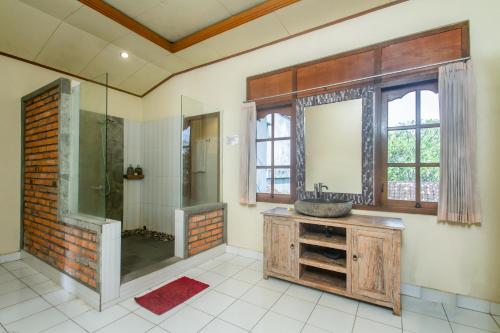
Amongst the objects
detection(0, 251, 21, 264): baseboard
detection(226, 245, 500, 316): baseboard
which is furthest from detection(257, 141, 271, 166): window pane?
detection(0, 251, 21, 264): baseboard

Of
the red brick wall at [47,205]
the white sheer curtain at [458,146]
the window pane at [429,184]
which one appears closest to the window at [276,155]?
the window pane at [429,184]

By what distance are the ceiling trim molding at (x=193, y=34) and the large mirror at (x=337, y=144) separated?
1.05m

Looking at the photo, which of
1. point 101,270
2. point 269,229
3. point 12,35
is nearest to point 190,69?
point 12,35

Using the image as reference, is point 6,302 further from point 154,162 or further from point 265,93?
point 265,93

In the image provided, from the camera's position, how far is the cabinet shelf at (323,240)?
223cm

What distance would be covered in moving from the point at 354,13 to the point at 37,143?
394cm

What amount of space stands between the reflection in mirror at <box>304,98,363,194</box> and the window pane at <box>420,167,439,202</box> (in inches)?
21.2

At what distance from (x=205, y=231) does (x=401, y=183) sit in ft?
7.73

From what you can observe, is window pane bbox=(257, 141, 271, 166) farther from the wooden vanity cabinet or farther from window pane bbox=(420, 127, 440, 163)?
window pane bbox=(420, 127, 440, 163)

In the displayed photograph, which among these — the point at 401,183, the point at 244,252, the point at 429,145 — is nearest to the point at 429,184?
the point at 401,183

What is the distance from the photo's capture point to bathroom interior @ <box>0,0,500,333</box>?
6.56 ft

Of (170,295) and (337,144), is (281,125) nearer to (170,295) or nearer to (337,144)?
(337,144)

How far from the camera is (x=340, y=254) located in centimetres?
242

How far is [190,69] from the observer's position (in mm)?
3871
